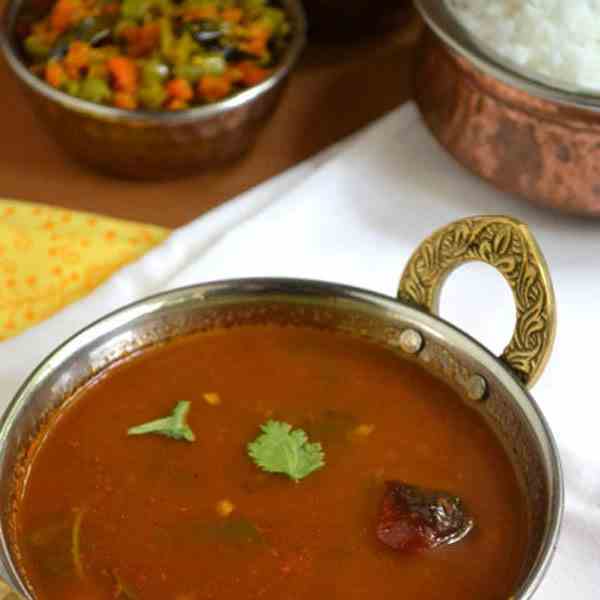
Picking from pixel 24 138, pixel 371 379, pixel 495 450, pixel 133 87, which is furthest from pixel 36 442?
pixel 24 138

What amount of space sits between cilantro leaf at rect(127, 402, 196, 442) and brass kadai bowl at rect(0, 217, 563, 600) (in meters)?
0.12

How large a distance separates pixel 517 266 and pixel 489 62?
0.60 metres

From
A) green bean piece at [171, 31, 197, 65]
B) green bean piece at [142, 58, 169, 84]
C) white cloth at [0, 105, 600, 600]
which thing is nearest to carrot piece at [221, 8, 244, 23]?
green bean piece at [171, 31, 197, 65]

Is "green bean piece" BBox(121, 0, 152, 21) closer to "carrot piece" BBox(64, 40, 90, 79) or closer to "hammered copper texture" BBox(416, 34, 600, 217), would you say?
"carrot piece" BBox(64, 40, 90, 79)

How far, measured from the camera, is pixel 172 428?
1.49 meters

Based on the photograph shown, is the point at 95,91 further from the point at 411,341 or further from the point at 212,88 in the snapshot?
the point at 411,341

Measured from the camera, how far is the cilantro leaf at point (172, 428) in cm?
149

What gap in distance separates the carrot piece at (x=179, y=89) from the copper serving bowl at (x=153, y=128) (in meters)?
0.08

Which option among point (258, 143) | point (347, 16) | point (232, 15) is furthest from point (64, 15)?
point (347, 16)

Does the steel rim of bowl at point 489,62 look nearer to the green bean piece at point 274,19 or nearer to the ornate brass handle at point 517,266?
the green bean piece at point 274,19

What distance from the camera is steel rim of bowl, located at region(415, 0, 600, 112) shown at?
1.88 metres

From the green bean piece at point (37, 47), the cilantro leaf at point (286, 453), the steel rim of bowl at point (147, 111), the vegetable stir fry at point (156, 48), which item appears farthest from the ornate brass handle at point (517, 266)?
the green bean piece at point (37, 47)

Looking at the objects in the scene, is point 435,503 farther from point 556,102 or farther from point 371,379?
point 556,102

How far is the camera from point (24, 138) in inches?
93.0
